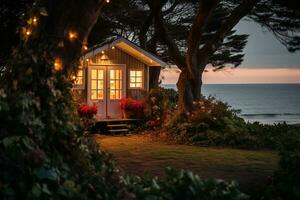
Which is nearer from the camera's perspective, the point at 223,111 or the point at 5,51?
the point at 223,111

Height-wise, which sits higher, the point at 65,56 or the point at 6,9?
the point at 6,9

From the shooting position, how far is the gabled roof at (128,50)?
20188 millimetres

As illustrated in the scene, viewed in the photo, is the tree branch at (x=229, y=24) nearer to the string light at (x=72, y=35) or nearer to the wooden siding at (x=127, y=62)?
the wooden siding at (x=127, y=62)

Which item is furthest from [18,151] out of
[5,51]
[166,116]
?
[5,51]

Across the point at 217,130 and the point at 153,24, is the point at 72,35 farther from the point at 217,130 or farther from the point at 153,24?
the point at 153,24

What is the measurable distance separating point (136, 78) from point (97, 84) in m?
1.82

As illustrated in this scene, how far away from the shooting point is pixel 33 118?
5.18 m

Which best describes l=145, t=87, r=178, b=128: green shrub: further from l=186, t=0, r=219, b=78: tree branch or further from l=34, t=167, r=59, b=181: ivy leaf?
l=34, t=167, r=59, b=181: ivy leaf

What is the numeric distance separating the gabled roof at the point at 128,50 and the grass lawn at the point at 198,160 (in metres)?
4.10

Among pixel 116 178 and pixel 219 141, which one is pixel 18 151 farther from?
pixel 219 141

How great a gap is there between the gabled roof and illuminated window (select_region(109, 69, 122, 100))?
3.12 ft

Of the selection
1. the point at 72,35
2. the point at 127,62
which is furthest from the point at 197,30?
the point at 72,35

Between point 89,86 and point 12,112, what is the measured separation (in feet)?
52.4

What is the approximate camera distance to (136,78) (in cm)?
2225
